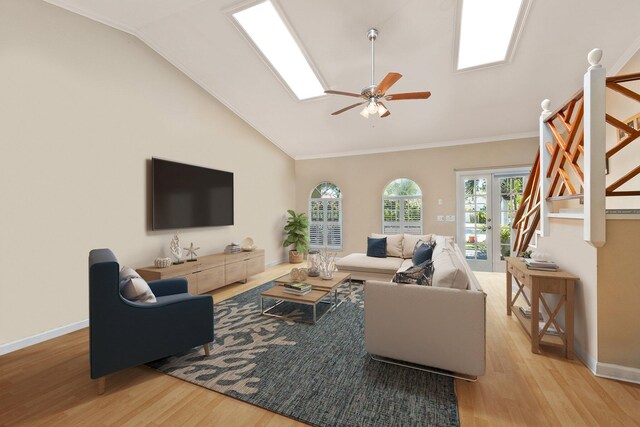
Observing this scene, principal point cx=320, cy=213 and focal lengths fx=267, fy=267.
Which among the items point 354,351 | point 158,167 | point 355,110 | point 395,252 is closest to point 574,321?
point 354,351

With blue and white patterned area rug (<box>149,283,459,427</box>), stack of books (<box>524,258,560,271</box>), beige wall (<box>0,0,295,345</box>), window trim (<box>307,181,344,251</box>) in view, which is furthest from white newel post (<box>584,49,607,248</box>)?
window trim (<box>307,181,344,251</box>)

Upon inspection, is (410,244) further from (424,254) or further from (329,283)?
(329,283)

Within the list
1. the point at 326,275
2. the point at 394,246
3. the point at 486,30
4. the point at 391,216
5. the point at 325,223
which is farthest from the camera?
the point at 325,223

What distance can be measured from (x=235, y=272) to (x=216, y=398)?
9.30 feet

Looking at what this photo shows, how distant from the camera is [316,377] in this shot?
2.12 meters

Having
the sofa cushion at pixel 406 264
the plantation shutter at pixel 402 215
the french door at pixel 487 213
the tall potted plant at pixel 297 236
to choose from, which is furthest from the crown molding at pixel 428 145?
the sofa cushion at pixel 406 264

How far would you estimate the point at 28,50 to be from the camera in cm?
271

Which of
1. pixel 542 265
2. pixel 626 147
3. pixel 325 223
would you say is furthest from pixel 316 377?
pixel 325 223

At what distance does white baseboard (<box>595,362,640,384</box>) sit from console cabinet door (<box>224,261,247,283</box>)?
4397mm

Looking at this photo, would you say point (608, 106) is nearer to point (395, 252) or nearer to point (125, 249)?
point (395, 252)

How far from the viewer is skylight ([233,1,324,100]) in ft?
11.1

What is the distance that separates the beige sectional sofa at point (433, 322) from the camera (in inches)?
78.3

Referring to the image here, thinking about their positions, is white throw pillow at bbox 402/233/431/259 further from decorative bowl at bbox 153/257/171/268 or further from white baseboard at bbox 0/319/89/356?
white baseboard at bbox 0/319/89/356

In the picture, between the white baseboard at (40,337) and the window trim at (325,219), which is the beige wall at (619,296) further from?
the window trim at (325,219)
